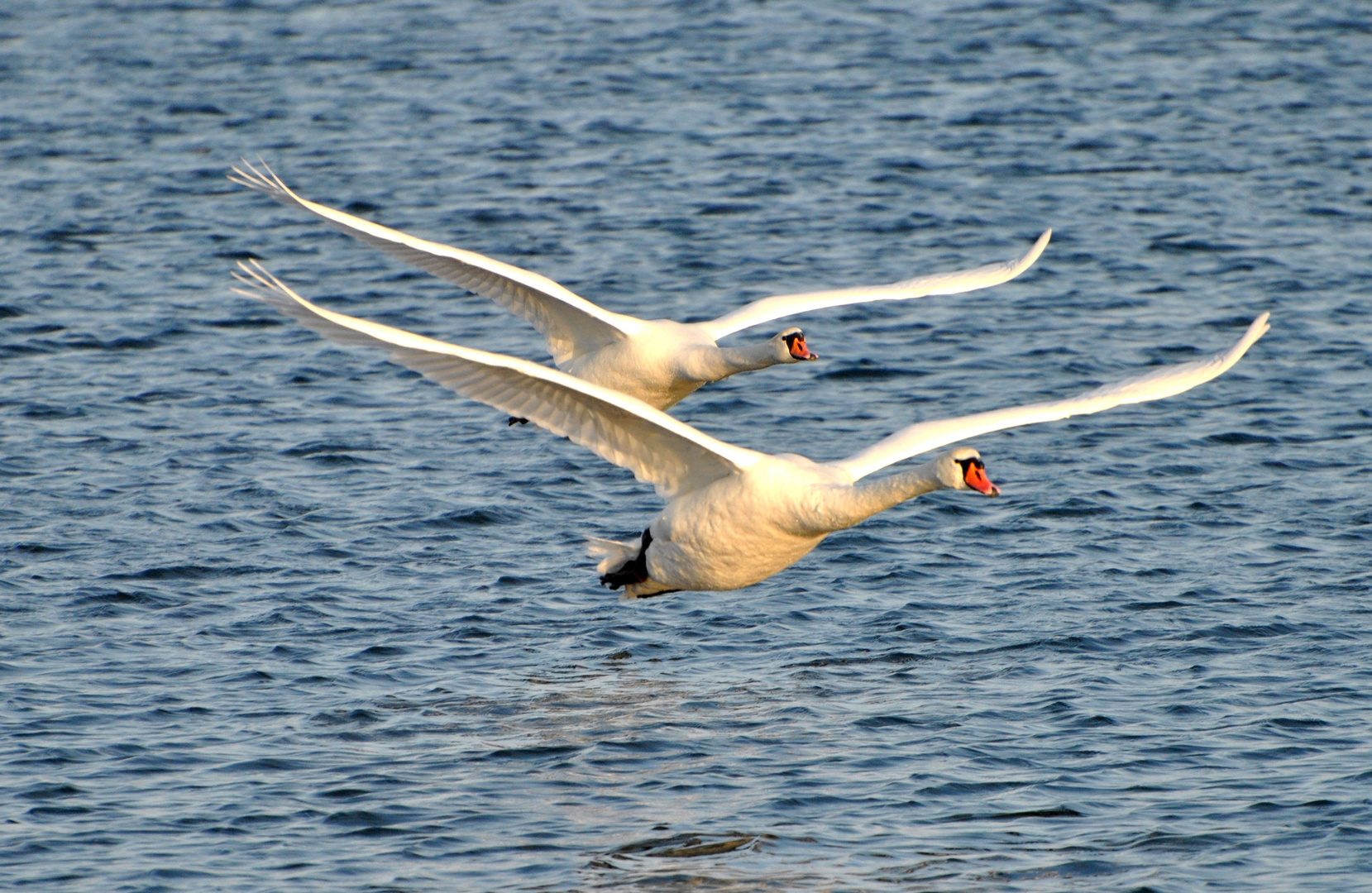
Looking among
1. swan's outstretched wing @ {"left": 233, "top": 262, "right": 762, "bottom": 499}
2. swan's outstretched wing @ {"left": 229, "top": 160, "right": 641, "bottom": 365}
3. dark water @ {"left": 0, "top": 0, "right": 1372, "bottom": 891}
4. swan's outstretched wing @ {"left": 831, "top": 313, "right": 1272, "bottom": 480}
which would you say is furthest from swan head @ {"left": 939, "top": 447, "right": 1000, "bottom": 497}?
swan's outstretched wing @ {"left": 229, "top": 160, "right": 641, "bottom": 365}

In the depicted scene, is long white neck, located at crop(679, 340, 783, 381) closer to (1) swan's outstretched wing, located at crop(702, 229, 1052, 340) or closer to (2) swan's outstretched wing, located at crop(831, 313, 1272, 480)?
(1) swan's outstretched wing, located at crop(702, 229, 1052, 340)

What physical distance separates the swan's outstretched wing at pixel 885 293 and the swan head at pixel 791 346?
23cm

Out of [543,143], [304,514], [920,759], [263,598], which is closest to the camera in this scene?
[920,759]

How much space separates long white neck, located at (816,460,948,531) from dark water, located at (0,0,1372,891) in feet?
4.58

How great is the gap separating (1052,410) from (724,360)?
2.91 metres

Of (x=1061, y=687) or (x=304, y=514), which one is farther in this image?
(x=304, y=514)

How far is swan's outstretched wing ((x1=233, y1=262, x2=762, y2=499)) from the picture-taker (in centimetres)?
1023

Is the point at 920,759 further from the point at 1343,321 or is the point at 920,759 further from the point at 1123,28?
the point at 1123,28

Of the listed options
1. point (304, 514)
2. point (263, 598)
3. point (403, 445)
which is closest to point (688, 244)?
point (403, 445)

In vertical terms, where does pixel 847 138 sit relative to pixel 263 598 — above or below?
above

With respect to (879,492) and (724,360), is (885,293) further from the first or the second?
(879,492)

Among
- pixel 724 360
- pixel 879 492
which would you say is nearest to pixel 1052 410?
pixel 879 492

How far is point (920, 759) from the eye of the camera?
11516 millimetres

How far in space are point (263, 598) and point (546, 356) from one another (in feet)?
19.0
